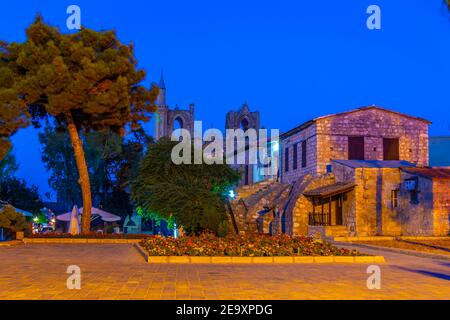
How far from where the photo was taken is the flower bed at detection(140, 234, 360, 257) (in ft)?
48.6

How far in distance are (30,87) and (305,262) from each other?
15937 millimetres

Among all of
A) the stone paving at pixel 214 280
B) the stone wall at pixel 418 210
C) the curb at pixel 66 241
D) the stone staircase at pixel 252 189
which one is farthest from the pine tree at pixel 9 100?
the stone wall at pixel 418 210

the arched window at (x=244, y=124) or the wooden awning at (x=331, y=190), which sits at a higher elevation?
the arched window at (x=244, y=124)

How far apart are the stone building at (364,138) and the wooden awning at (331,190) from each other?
2.88 metres

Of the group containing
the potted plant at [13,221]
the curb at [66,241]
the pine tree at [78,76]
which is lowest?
the curb at [66,241]

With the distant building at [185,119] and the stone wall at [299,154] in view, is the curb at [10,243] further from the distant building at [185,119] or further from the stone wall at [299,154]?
the distant building at [185,119]

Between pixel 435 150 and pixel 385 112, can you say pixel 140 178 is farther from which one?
pixel 435 150

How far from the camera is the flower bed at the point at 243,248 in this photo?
583 inches

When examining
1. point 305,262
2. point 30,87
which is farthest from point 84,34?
point 305,262

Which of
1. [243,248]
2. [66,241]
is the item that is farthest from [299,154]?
[243,248]

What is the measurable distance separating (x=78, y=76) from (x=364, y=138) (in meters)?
17.9

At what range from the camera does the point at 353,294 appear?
8.66m

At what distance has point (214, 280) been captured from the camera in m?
10.4

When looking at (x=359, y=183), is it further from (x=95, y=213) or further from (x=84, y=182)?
(x=95, y=213)
